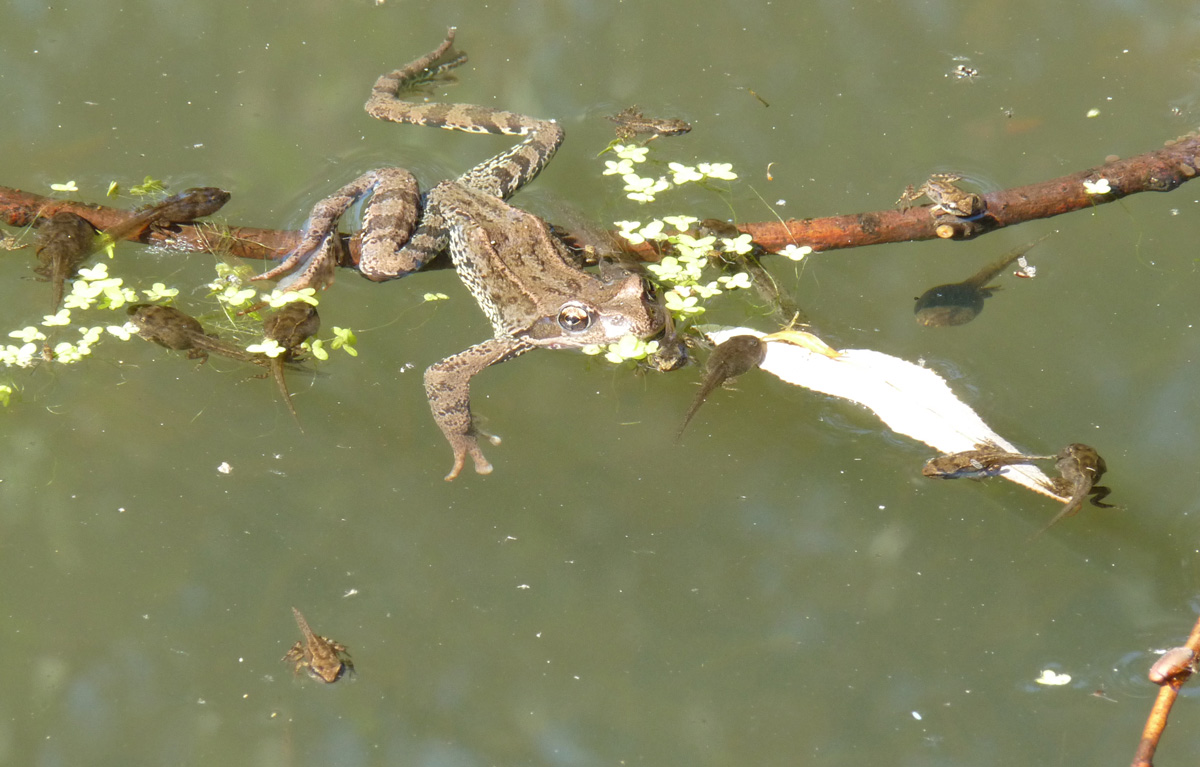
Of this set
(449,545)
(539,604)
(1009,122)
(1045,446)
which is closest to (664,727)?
(539,604)

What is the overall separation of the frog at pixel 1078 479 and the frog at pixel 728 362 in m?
1.72

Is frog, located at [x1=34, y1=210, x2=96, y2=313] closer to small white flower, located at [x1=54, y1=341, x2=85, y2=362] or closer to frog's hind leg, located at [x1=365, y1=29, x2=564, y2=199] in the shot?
small white flower, located at [x1=54, y1=341, x2=85, y2=362]

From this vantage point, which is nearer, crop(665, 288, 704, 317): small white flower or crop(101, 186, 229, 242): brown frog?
crop(665, 288, 704, 317): small white flower

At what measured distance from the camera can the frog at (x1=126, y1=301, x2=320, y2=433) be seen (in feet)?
16.6

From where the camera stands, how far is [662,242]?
18.0 feet

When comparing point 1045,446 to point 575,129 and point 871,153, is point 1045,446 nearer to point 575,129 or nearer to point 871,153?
point 871,153

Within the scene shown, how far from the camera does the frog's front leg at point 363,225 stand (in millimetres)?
5281

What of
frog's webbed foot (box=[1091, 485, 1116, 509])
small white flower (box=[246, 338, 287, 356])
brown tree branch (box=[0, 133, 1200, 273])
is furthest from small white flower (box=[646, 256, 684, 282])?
frog's webbed foot (box=[1091, 485, 1116, 509])

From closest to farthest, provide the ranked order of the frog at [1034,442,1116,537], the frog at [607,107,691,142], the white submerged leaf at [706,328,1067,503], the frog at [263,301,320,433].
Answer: the frog at [1034,442,1116,537], the white submerged leaf at [706,328,1067,503], the frog at [263,301,320,433], the frog at [607,107,691,142]

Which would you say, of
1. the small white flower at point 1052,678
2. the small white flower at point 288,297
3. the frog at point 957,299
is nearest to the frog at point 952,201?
the frog at point 957,299

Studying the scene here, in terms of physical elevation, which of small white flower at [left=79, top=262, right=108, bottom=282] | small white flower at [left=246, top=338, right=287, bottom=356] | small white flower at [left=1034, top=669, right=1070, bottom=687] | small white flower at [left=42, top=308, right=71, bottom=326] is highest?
small white flower at [left=79, top=262, right=108, bottom=282]

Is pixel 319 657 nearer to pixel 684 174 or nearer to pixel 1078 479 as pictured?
pixel 684 174

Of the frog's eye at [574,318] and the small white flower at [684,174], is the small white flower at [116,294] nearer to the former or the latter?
the frog's eye at [574,318]

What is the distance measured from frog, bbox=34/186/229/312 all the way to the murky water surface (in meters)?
0.26
